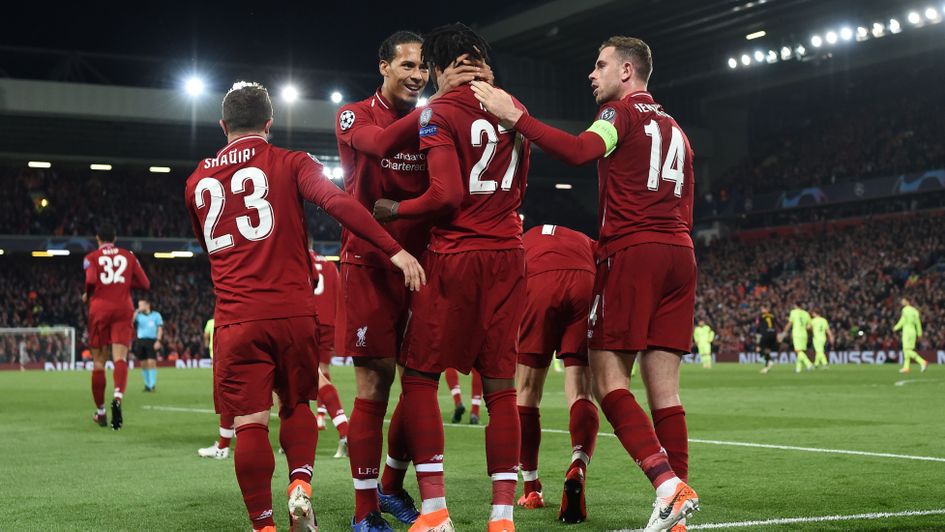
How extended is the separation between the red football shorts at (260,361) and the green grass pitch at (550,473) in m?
1.02

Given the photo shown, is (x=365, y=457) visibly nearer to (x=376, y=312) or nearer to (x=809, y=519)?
(x=376, y=312)

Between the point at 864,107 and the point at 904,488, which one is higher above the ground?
the point at 864,107

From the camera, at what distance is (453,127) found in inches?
192

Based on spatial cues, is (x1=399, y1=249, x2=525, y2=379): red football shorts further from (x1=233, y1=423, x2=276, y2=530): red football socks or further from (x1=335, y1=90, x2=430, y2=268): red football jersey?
(x1=233, y1=423, x2=276, y2=530): red football socks

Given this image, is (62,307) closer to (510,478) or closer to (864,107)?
(864,107)

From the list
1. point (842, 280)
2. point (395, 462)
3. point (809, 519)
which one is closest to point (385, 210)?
point (395, 462)

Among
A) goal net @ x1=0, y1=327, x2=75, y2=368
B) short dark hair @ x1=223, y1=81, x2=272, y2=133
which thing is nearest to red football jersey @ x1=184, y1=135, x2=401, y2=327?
short dark hair @ x1=223, y1=81, x2=272, y2=133

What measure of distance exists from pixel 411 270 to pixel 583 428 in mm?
1830

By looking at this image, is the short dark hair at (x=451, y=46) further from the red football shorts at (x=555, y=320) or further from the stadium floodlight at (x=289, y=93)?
the stadium floodlight at (x=289, y=93)

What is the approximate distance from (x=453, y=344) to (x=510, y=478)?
64 cm

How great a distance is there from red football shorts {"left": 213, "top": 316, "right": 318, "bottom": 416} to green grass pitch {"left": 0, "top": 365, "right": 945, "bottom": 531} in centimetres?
102

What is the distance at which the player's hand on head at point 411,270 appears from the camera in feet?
15.3

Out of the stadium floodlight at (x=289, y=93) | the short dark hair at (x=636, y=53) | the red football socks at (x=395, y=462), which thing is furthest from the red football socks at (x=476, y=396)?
the stadium floodlight at (x=289, y=93)

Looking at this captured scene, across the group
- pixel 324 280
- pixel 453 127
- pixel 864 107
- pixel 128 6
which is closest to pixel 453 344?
pixel 453 127
